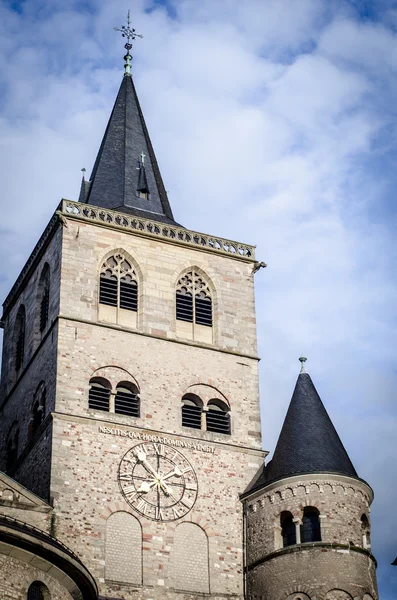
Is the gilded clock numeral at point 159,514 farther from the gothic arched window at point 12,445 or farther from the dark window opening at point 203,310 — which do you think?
the dark window opening at point 203,310

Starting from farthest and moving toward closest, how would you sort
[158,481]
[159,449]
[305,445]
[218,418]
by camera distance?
[218,418] < [159,449] < [305,445] < [158,481]

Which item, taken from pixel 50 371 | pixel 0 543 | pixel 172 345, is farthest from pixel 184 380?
pixel 0 543

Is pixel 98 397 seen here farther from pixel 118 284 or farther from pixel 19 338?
pixel 19 338

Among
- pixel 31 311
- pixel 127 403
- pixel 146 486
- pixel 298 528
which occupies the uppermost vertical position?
pixel 31 311

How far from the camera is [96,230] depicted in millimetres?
50219

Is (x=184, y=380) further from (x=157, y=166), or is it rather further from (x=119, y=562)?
(x=157, y=166)

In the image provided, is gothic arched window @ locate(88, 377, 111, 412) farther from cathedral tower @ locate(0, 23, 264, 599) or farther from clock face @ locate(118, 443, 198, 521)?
clock face @ locate(118, 443, 198, 521)

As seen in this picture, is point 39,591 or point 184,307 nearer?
point 39,591

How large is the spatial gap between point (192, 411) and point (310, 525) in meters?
6.53

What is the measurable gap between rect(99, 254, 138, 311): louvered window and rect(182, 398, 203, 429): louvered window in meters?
3.91

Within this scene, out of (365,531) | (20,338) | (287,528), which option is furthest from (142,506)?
(20,338)

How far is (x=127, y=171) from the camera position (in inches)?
2160

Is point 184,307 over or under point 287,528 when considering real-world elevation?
over

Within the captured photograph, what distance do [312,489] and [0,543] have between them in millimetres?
10583
